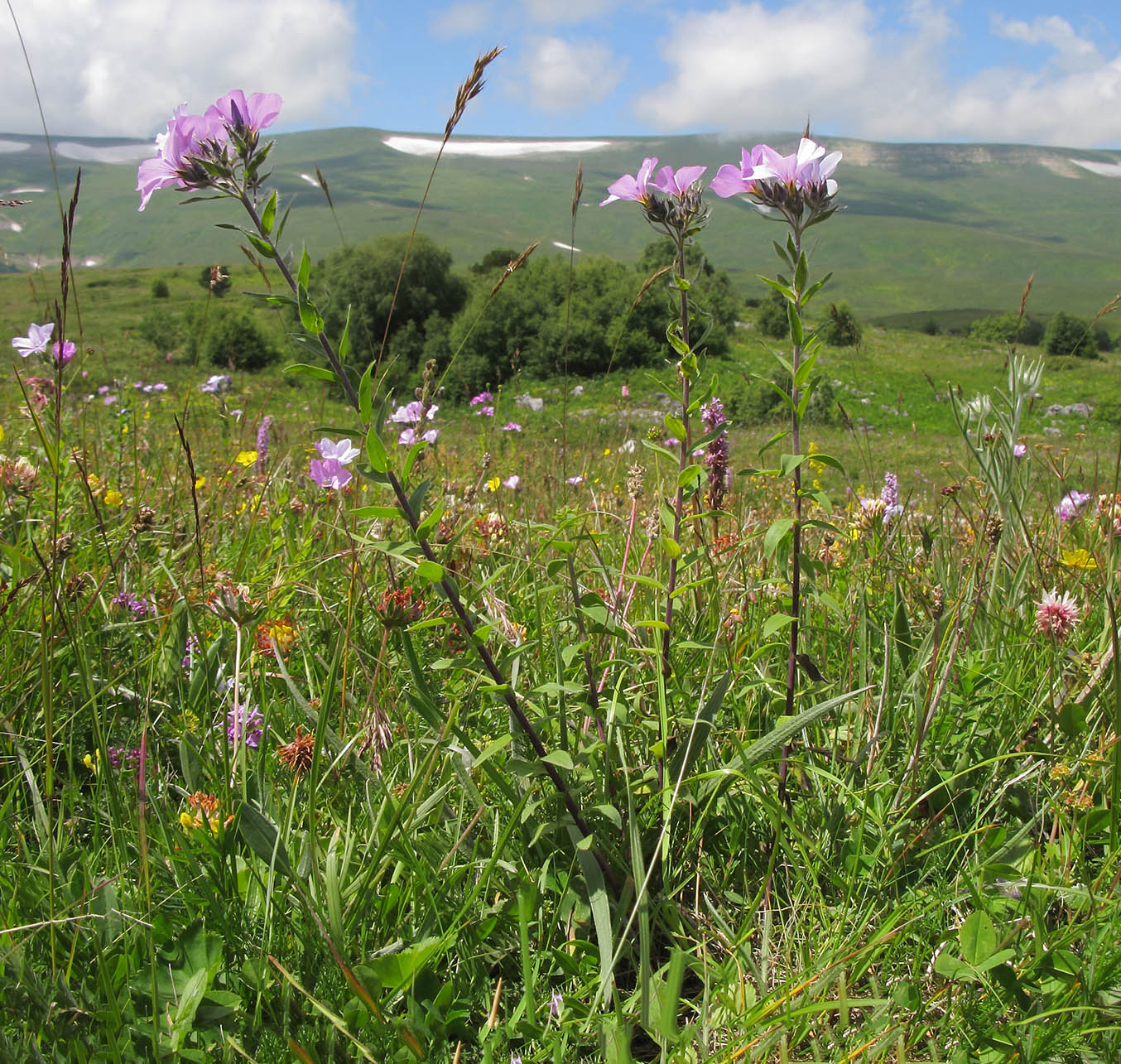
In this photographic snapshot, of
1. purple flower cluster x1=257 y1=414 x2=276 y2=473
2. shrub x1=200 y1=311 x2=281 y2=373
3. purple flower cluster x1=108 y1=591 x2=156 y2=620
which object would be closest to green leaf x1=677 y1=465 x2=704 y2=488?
purple flower cluster x1=108 y1=591 x2=156 y2=620

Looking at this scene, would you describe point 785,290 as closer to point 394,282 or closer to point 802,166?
point 802,166

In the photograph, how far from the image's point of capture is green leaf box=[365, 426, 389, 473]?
0.98 metres

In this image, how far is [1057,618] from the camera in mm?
1620

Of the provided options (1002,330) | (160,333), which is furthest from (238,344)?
(1002,330)

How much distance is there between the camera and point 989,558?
1.65 m

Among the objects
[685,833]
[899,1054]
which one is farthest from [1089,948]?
[685,833]

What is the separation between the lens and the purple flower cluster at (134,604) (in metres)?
1.90

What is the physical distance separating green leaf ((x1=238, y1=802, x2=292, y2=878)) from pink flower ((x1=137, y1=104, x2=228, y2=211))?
2.86ft

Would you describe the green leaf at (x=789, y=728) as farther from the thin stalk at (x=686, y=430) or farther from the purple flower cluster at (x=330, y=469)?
the purple flower cluster at (x=330, y=469)

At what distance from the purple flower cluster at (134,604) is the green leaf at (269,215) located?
121 centimetres

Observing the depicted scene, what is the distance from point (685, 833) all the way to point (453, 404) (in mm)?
21597

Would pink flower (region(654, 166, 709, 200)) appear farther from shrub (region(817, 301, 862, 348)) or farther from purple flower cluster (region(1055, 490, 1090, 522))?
purple flower cluster (region(1055, 490, 1090, 522))

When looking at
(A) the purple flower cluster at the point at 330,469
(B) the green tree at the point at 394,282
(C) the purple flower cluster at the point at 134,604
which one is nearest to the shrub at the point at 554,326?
(B) the green tree at the point at 394,282

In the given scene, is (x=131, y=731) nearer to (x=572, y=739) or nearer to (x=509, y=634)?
(x=509, y=634)
